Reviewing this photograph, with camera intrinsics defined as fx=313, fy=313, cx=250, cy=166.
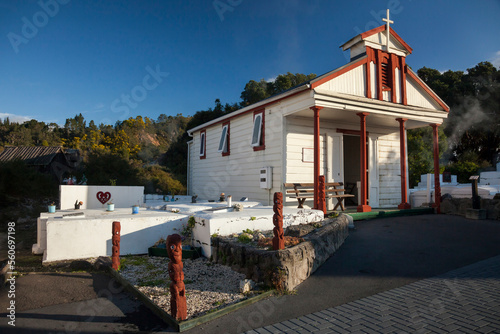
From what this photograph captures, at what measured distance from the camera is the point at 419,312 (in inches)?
134

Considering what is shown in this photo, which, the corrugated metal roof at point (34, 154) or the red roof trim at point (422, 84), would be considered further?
the corrugated metal roof at point (34, 154)

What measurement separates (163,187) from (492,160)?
2452 centimetres

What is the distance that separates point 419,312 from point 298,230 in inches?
109

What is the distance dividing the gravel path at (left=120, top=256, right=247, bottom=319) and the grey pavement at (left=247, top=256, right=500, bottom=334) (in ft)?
3.12

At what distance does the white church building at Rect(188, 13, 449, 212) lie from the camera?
9008 millimetres

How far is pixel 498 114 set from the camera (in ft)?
77.5

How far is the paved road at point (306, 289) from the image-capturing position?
3463 millimetres


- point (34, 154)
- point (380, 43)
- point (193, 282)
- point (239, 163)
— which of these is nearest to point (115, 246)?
point (193, 282)

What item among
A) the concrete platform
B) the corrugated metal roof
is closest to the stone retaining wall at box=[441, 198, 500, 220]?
the concrete platform

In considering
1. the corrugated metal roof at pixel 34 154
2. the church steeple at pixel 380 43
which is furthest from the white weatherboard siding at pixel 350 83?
the corrugated metal roof at pixel 34 154

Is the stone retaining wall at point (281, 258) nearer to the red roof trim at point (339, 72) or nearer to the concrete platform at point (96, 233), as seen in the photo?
the concrete platform at point (96, 233)

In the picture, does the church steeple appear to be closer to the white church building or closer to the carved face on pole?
the white church building

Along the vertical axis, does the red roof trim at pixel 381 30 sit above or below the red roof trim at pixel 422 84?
above

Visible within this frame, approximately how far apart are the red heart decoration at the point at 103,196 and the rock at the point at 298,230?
6.45 m
